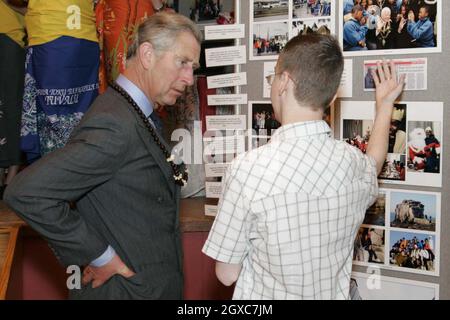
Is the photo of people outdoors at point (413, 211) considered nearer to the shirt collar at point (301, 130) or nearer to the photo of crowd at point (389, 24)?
the photo of crowd at point (389, 24)

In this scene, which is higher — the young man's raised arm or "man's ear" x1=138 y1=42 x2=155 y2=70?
"man's ear" x1=138 y1=42 x2=155 y2=70

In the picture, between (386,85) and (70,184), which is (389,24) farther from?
(70,184)

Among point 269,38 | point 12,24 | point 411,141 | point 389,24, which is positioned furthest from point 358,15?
point 12,24

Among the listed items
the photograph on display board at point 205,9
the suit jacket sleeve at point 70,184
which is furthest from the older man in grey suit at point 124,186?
the photograph on display board at point 205,9

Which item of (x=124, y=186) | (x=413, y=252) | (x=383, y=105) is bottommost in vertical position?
(x=413, y=252)

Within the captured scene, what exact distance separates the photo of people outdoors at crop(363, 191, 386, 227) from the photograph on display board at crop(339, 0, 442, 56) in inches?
18.1

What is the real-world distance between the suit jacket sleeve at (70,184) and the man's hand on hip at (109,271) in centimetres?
6

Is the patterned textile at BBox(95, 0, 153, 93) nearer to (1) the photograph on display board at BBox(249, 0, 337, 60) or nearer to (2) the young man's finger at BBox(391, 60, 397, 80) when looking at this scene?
(1) the photograph on display board at BBox(249, 0, 337, 60)

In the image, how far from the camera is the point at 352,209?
1.20 meters

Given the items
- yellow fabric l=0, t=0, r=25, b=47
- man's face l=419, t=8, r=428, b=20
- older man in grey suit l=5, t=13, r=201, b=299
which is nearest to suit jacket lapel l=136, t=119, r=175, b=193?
older man in grey suit l=5, t=13, r=201, b=299

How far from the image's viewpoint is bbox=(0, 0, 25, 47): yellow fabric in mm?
2092

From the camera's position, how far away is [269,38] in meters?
1.81

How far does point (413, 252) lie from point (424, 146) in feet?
1.09

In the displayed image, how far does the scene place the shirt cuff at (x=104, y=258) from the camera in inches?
52.4
